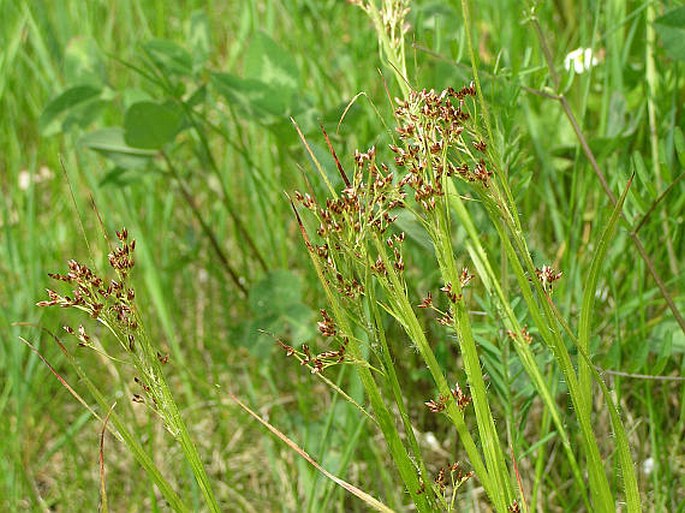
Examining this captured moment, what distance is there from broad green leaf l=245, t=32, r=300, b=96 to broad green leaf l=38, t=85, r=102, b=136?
370 mm

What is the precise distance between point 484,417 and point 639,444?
2.46ft

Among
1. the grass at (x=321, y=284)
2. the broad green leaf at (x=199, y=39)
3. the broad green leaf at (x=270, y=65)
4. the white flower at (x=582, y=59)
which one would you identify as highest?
the broad green leaf at (x=199, y=39)

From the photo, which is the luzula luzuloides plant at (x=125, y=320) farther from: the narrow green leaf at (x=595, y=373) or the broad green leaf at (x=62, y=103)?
the broad green leaf at (x=62, y=103)

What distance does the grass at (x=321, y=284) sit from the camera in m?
1.35

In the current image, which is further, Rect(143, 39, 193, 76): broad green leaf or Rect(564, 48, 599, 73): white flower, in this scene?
Rect(143, 39, 193, 76): broad green leaf

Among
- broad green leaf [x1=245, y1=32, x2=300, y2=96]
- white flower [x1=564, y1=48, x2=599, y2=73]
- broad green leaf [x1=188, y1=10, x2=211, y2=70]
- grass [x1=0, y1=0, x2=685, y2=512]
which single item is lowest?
grass [x1=0, y1=0, x2=685, y2=512]

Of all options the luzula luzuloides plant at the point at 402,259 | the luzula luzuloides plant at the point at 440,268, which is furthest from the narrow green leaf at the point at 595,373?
the luzula luzuloides plant at the point at 402,259

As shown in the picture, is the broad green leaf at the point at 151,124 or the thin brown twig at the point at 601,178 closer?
the thin brown twig at the point at 601,178

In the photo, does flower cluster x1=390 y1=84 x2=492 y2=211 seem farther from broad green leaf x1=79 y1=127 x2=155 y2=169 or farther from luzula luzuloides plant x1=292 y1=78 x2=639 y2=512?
broad green leaf x1=79 y1=127 x2=155 y2=169

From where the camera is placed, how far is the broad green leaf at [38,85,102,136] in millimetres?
1876

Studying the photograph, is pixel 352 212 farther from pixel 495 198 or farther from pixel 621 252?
pixel 621 252

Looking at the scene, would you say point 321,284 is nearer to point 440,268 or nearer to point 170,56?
point 440,268

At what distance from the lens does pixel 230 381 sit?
6.28 ft

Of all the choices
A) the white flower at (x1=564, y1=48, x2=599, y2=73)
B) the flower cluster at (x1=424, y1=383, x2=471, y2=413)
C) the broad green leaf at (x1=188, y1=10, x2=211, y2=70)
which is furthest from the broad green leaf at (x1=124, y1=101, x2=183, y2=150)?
the flower cluster at (x1=424, y1=383, x2=471, y2=413)
